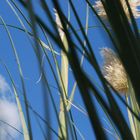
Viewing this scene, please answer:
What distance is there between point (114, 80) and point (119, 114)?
3.84 feet

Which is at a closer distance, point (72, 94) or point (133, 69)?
point (133, 69)

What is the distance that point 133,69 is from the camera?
329mm

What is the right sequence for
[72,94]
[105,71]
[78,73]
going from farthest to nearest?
[105,71]
[72,94]
[78,73]

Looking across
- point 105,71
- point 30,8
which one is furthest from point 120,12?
point 105,71

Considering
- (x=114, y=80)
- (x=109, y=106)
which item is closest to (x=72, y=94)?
(x=109, y=106)

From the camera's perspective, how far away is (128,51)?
1.09 ft

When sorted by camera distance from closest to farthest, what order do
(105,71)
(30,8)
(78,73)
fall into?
1. (30,8)
2. (78,73)
3. (105,71)

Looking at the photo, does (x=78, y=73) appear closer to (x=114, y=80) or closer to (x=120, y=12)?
(x=120, y=12)

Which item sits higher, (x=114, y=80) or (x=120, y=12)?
(x=120, y=12)

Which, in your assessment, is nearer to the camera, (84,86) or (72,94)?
(84,86)

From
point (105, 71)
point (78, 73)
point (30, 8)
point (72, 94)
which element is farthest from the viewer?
point (105, 71)

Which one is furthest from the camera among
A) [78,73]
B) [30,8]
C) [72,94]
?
[72,94]

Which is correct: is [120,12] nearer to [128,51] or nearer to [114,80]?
[128,51]

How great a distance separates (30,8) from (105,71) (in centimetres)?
123
